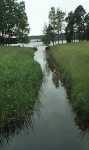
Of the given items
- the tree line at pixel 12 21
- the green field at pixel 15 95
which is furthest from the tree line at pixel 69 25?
the green field at pixel 15 95

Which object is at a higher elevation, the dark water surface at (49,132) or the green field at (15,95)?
the green field at (15,95)

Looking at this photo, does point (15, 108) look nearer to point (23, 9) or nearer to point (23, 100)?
point (23, 100)

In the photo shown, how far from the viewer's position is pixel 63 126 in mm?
13430

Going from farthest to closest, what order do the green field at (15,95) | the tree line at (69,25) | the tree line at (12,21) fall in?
the tree line at (69,25) → the tree line at (12,21) → the green field at (15,95)

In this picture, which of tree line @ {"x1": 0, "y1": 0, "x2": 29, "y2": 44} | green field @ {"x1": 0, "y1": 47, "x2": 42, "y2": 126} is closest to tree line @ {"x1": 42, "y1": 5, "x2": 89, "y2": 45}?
tree line @ {"x1": 0, "y1": 0, "x2": 29, "y2": 44}

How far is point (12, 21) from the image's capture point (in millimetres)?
82750

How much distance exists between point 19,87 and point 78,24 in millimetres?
96913

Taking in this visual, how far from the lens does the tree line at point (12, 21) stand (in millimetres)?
80300

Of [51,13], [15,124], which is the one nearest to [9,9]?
[51,13]

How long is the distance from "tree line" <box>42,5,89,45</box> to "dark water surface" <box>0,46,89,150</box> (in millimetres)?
90802

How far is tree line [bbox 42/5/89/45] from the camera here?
352 ft

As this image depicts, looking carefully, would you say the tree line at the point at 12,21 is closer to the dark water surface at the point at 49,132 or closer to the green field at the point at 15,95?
the green field at the point at 15,95

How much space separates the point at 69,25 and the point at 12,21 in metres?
35.3

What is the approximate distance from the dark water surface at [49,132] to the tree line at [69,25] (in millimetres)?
90802
